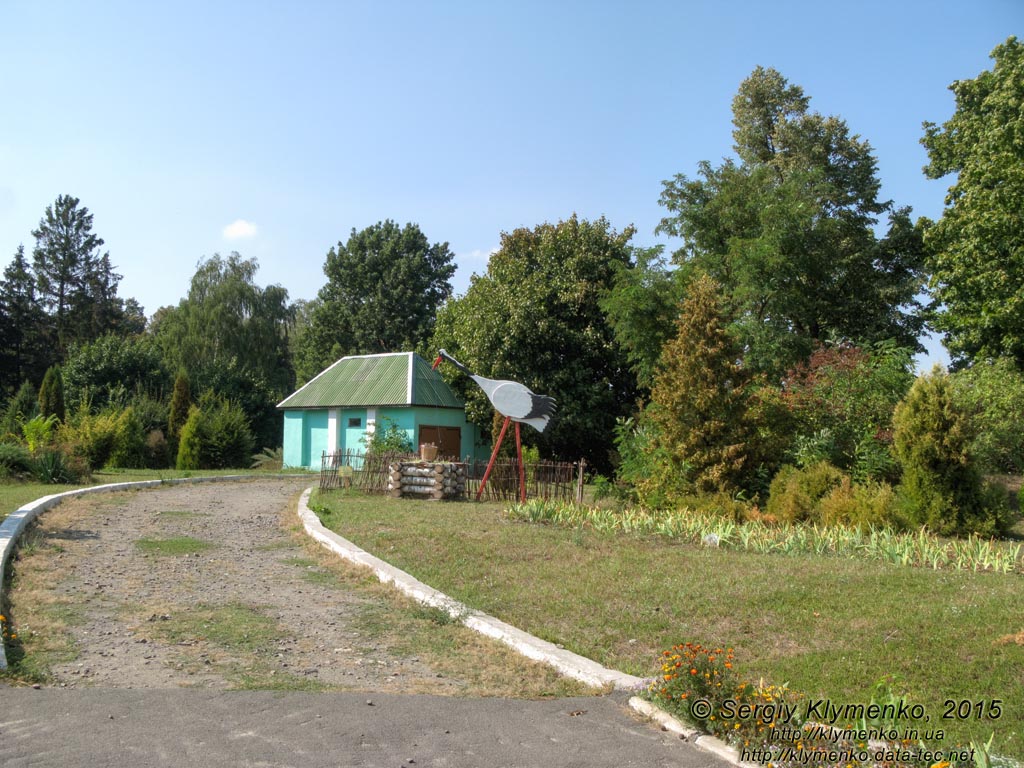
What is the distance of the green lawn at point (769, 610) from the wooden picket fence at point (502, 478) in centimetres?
584

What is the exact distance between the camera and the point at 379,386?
29.0m

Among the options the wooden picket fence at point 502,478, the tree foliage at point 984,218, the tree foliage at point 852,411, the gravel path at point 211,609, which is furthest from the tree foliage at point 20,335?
the tree foliage at point 984,218

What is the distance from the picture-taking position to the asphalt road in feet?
13.1

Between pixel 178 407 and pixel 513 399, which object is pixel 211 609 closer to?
pixel 513 399

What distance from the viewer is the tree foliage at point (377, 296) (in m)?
43.4

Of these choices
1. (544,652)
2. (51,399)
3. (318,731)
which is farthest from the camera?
(51,399)

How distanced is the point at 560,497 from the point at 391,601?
9199 millimetres

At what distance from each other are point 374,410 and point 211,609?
68.7ft

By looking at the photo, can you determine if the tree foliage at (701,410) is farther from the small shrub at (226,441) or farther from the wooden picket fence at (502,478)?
the small shrub at (226,441)

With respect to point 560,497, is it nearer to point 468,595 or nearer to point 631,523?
point 631,523

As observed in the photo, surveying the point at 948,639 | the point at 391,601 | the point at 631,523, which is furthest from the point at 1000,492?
the point at 391,601

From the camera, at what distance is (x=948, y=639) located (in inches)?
227

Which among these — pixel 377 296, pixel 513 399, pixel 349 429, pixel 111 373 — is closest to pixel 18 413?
pixel 111 373

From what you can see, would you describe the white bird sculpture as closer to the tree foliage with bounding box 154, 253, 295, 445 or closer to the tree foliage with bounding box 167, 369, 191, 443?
the tree foliage with bounding box 167, 369, 191, 443
